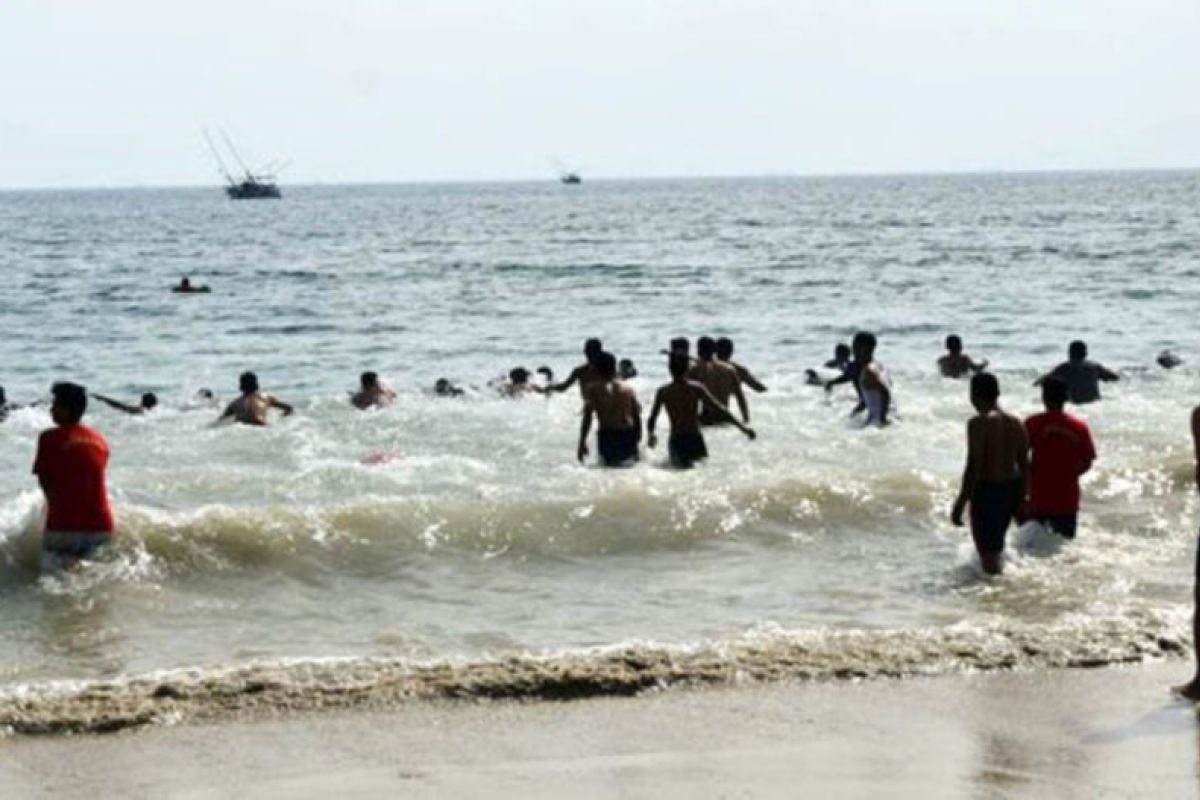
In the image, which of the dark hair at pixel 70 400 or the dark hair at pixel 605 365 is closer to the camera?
the dark hair at pixel 70 400

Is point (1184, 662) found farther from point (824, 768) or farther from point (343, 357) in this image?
point (343, 357)

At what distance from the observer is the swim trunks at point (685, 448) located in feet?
48.6

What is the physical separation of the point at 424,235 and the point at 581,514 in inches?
2675

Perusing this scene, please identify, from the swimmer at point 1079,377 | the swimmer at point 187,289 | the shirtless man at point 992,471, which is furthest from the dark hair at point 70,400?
the swimmer at point 187,289

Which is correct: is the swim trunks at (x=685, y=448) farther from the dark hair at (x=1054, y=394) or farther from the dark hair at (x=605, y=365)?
the dark hair at (x=1054, y=394)

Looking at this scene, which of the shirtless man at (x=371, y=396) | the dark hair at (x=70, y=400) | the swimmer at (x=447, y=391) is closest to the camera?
the dark hair at (x=70, y=400)

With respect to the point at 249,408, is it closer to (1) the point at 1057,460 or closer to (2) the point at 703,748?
(1) the point at 1057,460

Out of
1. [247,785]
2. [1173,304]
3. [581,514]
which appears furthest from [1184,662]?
[1173,304]

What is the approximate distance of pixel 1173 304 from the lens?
38.3 metres

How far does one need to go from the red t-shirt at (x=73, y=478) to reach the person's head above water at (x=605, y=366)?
4.81 m

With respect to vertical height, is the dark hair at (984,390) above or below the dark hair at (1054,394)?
above

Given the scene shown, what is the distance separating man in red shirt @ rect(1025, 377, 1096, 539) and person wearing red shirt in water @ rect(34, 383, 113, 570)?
598 cm

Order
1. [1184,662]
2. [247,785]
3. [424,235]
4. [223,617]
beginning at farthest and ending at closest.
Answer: [424,235]
[223,617]
[1184,662]
[247,785]

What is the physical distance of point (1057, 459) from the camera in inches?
437
